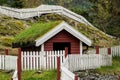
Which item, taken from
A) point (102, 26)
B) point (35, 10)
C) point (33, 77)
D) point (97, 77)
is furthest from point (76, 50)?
point (102, 26)

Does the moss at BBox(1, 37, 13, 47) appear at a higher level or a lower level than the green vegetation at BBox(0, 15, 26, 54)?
lower

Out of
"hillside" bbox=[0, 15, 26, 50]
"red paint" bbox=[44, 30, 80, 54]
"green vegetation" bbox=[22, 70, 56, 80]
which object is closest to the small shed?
"red paint" bbox=[44, 30, 80, 54]

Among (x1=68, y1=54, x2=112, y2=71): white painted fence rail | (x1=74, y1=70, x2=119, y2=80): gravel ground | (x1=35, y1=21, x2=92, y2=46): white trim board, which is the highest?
(x1=35, y1=21, x2=92, y2=46): white trim board

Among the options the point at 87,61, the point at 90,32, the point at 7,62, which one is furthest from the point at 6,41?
the point at 87,61

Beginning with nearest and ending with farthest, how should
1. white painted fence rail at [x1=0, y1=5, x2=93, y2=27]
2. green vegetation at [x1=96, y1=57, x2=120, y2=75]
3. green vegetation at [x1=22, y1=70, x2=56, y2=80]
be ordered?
green vegetation at [x1=22, y1=70, x2=56, y2=80] → green vegetation at [x1=96, y1=57, x2=120, y2=75] → white painted fence rail at [x1=0, y1=5, x2=93, y2=27]

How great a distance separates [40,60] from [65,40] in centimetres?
387

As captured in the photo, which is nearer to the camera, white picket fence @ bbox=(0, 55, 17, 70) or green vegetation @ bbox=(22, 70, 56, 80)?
green vegetation @ bbox=(22, 70, 56, 80)

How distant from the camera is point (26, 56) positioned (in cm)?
2709

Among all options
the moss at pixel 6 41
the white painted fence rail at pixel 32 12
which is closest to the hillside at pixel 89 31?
→ the white painted fence rail at pixel 32 12

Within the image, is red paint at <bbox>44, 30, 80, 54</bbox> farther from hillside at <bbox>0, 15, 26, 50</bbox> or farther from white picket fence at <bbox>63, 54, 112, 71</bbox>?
hillside at <bbox>0, 15, 26, 50</bbox>

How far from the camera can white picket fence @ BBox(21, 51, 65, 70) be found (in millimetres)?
27219

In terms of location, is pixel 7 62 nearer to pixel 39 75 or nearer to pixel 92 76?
pixel 39 75

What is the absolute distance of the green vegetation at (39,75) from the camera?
2562 centimetres

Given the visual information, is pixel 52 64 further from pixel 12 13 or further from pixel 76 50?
pixel 12 13
